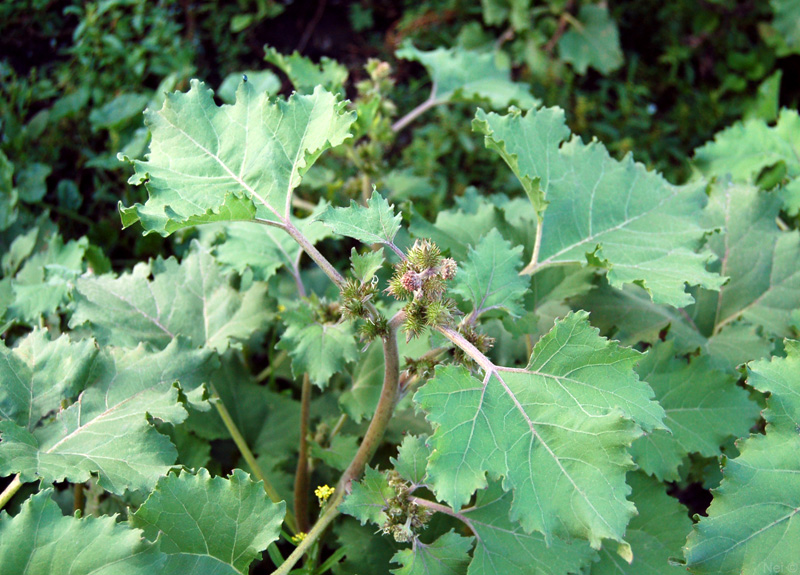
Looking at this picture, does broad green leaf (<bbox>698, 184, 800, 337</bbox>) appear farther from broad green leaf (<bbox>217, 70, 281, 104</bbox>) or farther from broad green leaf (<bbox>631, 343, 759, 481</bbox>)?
broad green leaf (<bbox>217, 70, 281, 104</bbox>)

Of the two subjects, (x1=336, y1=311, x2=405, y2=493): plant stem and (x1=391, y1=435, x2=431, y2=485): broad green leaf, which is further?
(x1=391, y1=435, x2=431, y2=485): broad green leaf

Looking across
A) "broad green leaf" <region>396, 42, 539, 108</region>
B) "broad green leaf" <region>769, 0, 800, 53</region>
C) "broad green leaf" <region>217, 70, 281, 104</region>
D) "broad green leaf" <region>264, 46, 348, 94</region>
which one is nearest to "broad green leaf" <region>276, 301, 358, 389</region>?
"broad green leaf" <region>264, 46, 348, 94</region>

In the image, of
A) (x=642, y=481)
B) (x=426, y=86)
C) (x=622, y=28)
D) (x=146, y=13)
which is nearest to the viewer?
(x=642, y=481)

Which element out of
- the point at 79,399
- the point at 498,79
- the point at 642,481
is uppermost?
the point at 498,79

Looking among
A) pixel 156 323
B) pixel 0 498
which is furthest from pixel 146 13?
pixel 0 498

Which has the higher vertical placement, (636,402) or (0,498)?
(636,402)

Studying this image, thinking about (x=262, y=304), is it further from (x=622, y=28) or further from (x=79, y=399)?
(x=622, y=28)

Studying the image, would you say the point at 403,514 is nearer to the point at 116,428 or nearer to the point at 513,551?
the point at 513,551
